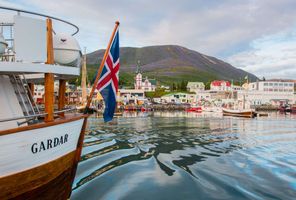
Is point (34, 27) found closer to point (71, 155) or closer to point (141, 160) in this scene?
point (71, 155)

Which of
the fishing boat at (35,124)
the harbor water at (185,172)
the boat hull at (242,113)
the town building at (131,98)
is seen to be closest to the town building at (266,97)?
the town building at (131,98)

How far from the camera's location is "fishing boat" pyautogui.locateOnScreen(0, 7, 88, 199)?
6520 mm

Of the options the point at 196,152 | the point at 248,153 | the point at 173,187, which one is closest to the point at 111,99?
the point at 173,187

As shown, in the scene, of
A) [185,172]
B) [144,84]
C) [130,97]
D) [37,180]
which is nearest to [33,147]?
[37,180]

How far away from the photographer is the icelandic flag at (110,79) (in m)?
9.85

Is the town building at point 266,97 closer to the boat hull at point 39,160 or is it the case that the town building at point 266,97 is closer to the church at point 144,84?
the church at point 144,84

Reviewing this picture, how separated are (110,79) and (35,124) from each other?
3634 millimetres

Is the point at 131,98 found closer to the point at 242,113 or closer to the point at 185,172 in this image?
the point at 242,113

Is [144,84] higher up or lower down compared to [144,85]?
higher up

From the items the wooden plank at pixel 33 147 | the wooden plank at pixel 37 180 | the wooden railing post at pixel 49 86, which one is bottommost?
the wooden plank at pixel 37 180

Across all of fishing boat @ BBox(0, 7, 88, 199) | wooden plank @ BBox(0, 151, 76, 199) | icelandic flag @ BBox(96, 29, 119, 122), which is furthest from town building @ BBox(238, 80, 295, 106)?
wooden plank @ BBox(0, 151, 76, 199)

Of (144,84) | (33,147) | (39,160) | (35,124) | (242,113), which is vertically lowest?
(242,113)

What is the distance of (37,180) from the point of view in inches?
286

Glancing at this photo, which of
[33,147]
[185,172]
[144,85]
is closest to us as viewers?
[33,147]
